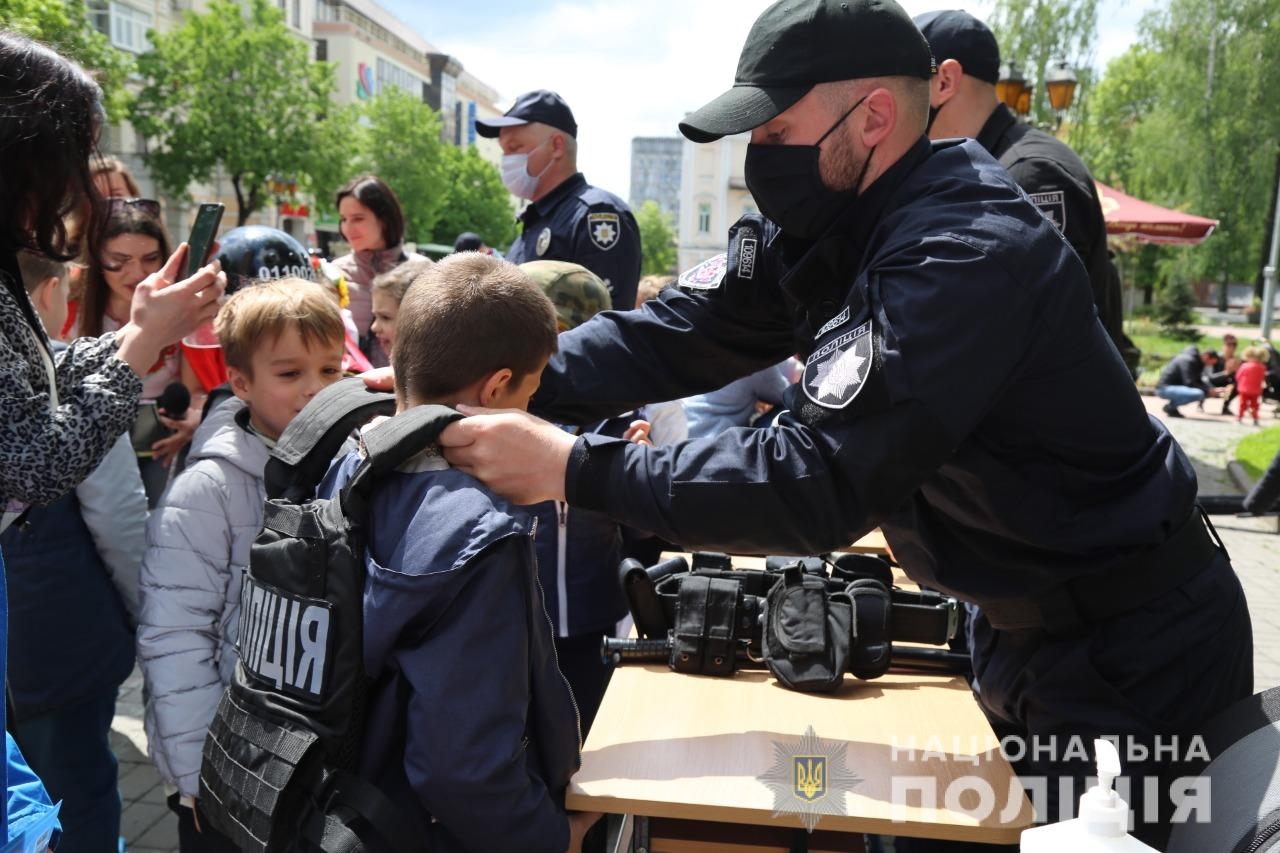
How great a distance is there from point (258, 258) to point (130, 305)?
0.77m

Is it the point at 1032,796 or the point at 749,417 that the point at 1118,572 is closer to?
the point at 1032,796

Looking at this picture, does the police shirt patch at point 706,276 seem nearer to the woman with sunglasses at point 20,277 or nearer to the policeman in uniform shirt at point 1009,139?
the policeman in uniform shirt at point 1009,139

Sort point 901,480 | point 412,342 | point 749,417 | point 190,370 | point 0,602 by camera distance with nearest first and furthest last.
→ point 0,602 → point 901,480 → point 412,342 → point 190,370 → point 749,417

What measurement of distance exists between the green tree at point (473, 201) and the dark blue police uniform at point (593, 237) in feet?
157

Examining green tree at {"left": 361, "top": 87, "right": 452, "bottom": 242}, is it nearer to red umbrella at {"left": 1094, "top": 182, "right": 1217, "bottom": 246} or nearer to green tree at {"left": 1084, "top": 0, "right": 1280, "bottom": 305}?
green tree at {"left": 1084, "top": 0, "right": 1280, "bottom": 305}

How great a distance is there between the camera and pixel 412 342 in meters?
1.63

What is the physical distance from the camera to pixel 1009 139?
122 inches

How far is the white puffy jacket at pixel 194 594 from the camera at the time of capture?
6.64 feet

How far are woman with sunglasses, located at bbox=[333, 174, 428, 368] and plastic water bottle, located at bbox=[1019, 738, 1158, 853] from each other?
13.6 ft

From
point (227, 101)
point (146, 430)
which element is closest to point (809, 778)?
point (146, 430)

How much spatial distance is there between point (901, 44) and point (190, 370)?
291cm

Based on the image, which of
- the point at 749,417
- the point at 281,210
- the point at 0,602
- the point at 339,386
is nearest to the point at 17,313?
the point at 339,386

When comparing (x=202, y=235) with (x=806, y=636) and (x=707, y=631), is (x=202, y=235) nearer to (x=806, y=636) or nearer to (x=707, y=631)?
(x=707, y=631)

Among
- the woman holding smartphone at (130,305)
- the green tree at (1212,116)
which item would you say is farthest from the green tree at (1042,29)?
the woman holding smartphone at (130,305)
